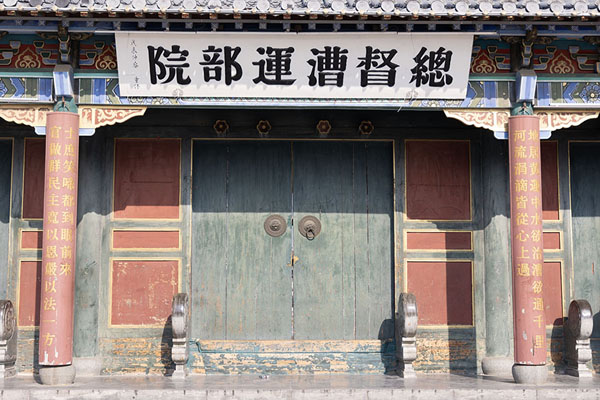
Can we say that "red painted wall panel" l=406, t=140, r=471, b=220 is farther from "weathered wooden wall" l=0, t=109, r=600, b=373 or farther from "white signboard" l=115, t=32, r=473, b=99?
"white signboard" l=115, t=32, r=473, b=99

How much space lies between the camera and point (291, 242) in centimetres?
1052

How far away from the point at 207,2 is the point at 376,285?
4.31 m

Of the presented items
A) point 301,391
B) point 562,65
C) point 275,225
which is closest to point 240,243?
point 275,225

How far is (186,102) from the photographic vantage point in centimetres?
926

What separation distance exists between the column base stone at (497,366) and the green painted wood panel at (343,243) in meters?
1.40

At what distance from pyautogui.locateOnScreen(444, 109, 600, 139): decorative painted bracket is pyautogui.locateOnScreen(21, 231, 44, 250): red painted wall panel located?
17.8ft

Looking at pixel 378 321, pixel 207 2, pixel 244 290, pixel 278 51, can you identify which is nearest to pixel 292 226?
pixel 244 290

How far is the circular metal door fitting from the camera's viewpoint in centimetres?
1051

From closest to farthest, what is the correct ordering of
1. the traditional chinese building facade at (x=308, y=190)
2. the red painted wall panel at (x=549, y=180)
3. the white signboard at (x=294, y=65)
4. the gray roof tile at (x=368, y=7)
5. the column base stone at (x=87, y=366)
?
the gray roof tile at (x=368, y=7) < the white signboard at (x=294, y=65) < the traditional chinese building facade at (x=308, y=190) < the column base stone at (x=87, y=366) < the red painted wall panel at (x=549, y=180)

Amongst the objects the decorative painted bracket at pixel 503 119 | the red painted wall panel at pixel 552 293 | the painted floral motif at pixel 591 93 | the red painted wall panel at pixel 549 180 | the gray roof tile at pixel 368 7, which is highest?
the gray roof tile at pixel 368 7

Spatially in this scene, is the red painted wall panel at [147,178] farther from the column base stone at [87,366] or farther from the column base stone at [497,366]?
the column base stone at [497,366]

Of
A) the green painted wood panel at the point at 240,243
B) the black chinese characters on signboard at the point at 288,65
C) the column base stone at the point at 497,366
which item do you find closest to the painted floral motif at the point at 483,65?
the black chinese characters on signboard at the point at 288,65

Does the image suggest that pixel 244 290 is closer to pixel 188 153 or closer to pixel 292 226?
pixel 292 226

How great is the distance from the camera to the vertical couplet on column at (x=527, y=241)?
9.00m
